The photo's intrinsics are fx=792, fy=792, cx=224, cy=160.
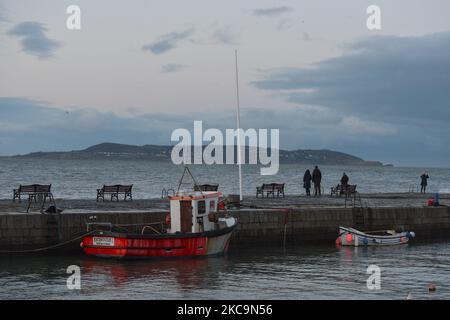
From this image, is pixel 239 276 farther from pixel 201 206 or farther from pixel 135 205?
pixel 135 205

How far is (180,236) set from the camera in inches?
1179

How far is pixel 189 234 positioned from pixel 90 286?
6.72 metres

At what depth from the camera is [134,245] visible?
29203mm

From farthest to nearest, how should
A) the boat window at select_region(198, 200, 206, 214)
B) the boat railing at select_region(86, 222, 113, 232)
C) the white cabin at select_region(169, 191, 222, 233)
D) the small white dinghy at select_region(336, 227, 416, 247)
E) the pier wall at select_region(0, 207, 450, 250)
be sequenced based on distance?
the small white dinghy at select_region(336, 227, 416, 247) < the boat window at select_region(198, 200, 206, 214) < the white cabin at select_region(169, 191, 222, 233) < the pier wall at select_region(0, 207, 450, 250) < the boat railing at select_region(86, 222, 113, 232)

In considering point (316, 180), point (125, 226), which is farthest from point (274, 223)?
point (316, 180)

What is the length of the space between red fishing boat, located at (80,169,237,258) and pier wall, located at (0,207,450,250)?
112 cm

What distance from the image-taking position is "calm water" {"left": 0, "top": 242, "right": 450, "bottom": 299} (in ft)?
75.9

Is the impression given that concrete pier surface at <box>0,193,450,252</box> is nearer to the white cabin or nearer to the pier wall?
the pier wall

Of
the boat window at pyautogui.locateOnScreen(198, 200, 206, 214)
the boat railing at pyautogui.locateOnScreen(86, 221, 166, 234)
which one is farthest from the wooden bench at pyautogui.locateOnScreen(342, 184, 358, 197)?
the boat railing at pyautogui.locateOnScreen(86, 221, 166, 234)

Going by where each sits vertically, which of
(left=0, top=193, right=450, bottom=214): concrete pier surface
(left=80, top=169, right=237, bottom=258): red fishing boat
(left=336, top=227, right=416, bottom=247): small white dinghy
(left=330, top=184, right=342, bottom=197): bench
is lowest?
(left=336, top=227, right=416, bottom=247): small white dinghy

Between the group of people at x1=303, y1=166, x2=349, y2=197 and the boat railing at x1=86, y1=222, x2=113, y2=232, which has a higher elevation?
the group of people at x1=303, y1=166, x2=349, y2=197

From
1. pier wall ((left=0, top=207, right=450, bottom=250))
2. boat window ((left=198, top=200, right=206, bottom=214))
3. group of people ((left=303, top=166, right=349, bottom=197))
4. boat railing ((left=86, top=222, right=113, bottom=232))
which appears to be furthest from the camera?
group of people ((left=303, top=166, right=349, bottom=197))

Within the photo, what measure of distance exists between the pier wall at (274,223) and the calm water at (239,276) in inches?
34.0
